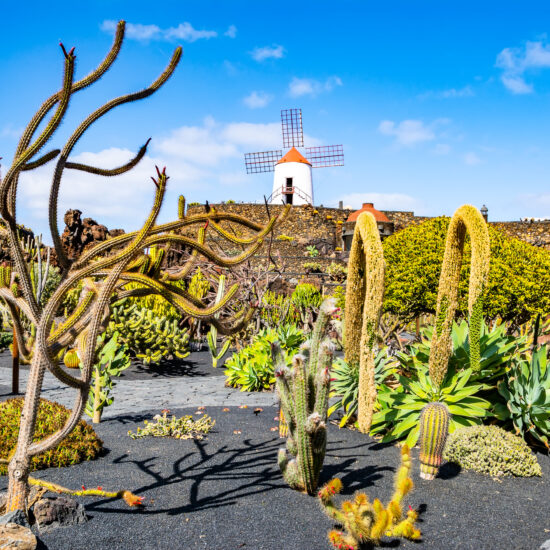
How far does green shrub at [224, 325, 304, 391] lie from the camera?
843cm

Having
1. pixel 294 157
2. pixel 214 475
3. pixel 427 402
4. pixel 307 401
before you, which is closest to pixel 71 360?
pixel 214 475

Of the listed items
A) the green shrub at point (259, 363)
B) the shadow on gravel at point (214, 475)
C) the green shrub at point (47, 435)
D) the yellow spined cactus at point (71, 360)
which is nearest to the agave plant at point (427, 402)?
the shadow on gravel at point (214, 475)

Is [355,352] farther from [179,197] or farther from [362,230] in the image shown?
[179,197]

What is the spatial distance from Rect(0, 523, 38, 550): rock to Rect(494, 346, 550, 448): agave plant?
4428 millimetres

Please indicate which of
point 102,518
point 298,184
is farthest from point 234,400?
point 298,184

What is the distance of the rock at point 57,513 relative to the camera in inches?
130

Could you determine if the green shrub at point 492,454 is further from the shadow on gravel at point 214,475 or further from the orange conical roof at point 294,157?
the orange conical roof at point 294,157

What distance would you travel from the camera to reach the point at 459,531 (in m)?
3.45

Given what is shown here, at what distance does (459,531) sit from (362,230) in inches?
83.2

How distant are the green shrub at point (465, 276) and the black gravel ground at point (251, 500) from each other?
3.72m

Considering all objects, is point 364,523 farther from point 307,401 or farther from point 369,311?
point 369,311

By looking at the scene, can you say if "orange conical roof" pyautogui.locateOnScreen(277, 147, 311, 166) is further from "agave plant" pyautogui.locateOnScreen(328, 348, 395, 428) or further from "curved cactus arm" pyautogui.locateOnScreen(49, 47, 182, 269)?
"curved cactus arm" pyautogui.locateOnScreen(49, 47, 182, 269)

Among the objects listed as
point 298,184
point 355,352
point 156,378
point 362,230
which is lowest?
point 156,378

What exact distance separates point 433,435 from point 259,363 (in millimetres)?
4523
